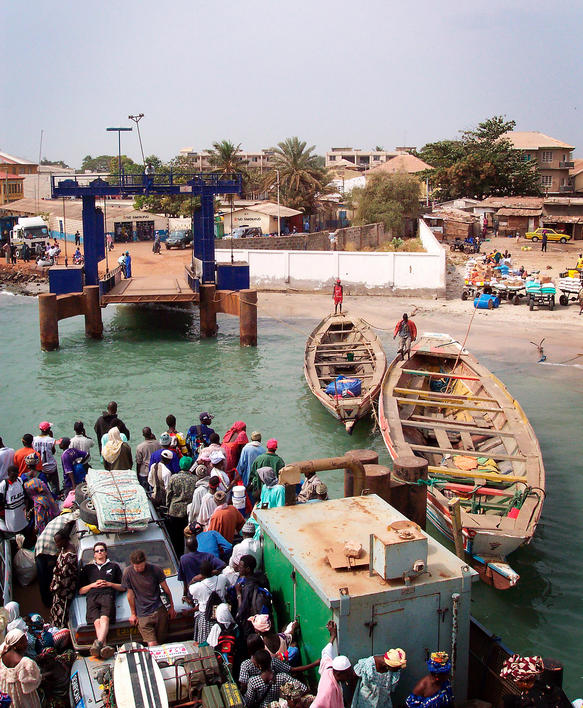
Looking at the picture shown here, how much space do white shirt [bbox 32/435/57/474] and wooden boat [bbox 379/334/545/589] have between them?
5.15 m

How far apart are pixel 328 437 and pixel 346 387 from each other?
4.14ft

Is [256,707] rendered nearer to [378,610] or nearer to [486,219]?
[378,610]

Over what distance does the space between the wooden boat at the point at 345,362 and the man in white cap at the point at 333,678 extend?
9926mm

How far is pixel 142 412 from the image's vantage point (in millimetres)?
18656

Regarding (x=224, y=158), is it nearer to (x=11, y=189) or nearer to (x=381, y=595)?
(x=11, y=189)

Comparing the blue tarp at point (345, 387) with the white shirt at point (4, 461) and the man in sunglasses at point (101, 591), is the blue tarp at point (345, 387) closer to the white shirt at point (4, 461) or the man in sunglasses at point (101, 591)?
→ the white shirt at point (4, 461)

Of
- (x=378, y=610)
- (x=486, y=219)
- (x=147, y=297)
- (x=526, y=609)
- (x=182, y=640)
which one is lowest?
(x=526, y=609)

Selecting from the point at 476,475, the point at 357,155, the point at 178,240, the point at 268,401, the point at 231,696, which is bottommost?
the point at 268,401

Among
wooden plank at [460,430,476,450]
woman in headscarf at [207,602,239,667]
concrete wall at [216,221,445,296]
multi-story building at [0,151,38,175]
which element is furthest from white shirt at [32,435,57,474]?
multi-story building at [0,151,38,175]

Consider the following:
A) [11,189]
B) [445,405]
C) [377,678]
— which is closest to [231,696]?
[377,678]

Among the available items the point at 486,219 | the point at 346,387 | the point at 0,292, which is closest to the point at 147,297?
the point at 346,387

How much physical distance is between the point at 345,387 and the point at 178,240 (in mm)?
33256

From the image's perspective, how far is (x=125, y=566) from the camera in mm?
7809

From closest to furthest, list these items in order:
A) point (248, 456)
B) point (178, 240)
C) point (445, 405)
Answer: point (248, 456)
point (445, 405)
point (178, 240)
